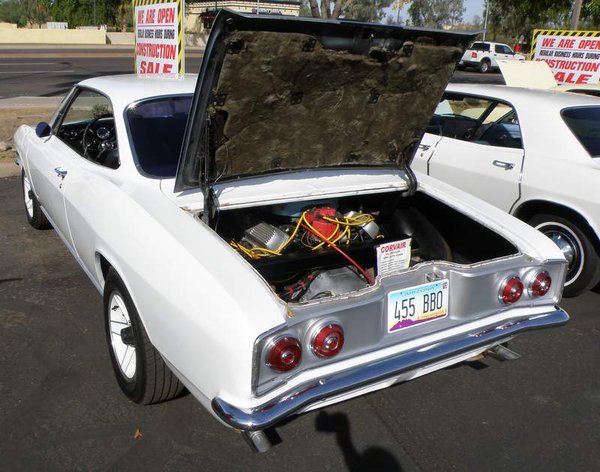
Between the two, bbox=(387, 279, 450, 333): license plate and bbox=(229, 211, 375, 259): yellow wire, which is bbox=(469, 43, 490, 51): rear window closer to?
bbox=(229, 211, 375, 259): yellow wire

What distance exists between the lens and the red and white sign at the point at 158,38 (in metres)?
7.01

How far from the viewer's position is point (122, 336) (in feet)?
10.1

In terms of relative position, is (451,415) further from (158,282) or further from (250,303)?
(158,282)

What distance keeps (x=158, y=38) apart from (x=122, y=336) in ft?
17.6

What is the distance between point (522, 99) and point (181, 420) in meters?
4.06

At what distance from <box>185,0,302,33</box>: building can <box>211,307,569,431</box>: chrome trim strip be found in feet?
153

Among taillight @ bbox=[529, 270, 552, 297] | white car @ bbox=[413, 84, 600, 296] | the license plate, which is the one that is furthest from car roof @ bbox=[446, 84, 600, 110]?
the license plate

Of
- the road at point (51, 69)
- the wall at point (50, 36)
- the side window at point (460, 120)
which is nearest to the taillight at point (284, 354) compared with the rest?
the side window at point (460, 120)

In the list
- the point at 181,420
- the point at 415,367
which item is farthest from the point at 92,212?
the point at 415,367

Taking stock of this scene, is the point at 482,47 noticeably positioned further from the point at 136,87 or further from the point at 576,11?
the point at 136,87

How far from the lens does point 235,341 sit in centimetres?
221

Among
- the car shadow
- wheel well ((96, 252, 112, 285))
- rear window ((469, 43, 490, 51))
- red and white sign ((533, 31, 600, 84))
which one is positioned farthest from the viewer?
rear window ((469, 43, 490, 51))

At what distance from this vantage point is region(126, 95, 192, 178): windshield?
134 inches

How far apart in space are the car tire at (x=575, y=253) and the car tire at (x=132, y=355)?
10.6 ft
